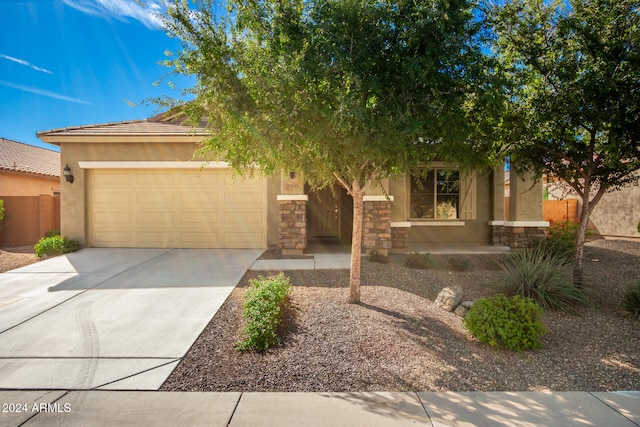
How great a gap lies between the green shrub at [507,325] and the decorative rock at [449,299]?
104cm

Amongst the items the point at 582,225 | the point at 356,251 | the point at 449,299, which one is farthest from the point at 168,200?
the point at 582,225

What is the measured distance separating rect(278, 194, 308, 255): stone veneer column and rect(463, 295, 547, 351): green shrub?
5430 millimetres

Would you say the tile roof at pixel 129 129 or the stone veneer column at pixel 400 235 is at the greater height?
the tile roof at pixel 129 129

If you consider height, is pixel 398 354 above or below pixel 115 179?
below

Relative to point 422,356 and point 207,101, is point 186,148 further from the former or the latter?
point 422,356

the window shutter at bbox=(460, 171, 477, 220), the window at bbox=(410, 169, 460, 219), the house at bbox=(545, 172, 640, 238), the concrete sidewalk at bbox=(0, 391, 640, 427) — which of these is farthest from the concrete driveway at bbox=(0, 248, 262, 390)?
the house at bbox=(545, 172, 640, 238)

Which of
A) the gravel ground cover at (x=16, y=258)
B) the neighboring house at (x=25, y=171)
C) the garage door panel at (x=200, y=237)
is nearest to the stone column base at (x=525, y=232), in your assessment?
the garage door panel at (x=200, y=237)

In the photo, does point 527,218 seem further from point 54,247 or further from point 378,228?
point 54,247

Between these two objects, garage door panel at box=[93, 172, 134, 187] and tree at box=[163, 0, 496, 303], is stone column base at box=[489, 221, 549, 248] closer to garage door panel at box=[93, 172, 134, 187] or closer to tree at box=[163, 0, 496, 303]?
tree at box=[163, 0, 496, 303]

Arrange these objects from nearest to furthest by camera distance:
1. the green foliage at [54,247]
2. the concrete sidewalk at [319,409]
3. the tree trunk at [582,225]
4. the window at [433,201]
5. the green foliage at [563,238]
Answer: the concrete sidewalk at [319,409] < the tree trunk at [582,225] < the green foliage at [563,238] < the green foliage at [54,247] < the window at [433,201]

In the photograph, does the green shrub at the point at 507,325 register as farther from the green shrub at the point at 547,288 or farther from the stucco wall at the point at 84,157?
the stucco wall at the point at 84,157

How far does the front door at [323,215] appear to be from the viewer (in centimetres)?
1257

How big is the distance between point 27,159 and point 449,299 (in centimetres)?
1948

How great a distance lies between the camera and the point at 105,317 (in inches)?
192
